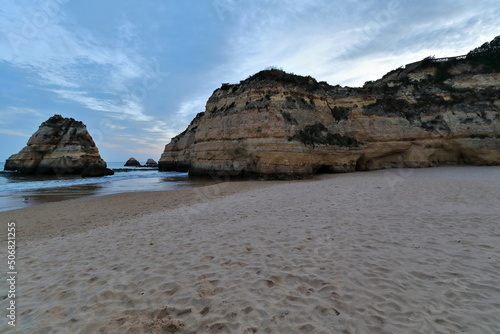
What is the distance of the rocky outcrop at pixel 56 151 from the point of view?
34688 millimetres

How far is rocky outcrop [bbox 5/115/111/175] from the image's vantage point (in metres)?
34.7

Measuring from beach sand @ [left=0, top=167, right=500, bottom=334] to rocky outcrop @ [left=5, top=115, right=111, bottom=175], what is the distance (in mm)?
35192

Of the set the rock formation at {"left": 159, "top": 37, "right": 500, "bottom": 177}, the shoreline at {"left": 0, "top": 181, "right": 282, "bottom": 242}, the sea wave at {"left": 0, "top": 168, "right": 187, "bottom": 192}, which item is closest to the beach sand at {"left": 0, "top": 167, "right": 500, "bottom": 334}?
the shoreline at {"left": 0, "top": 181, "right": 282, "bottom": 242}

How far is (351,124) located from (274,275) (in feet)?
69.3

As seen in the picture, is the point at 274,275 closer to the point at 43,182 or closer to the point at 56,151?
the point at 43,182

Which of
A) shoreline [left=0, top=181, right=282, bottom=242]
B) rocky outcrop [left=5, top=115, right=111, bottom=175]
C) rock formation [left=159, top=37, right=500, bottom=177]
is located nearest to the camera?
shoreline [left=0, top=181, right=282, bottom=242]

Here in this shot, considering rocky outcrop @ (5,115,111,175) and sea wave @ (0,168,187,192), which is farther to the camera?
rocky outcrop @ (5,115,111,175)

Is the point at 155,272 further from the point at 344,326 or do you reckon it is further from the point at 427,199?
the point at 427,199

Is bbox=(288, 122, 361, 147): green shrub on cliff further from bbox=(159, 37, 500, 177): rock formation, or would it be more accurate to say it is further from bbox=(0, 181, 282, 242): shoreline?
bbox=(0, 181, 282, 242): shoreline

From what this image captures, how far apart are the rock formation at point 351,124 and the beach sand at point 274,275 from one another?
1249cm

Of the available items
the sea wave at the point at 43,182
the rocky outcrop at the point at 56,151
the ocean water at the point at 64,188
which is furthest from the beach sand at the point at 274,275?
the rocky outcrop at the point at 56,151

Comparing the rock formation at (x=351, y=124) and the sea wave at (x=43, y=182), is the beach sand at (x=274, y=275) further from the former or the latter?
the sea wave at (x=43, y=182)

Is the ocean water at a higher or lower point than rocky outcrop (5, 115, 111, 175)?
lower

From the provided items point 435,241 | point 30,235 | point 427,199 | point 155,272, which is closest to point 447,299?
point 435,241
